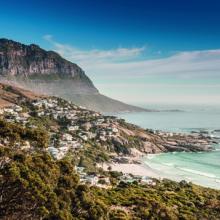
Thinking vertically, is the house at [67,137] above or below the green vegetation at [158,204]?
below

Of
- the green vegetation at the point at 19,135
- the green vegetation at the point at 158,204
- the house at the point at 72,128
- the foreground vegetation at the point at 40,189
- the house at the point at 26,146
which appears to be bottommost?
the house at the point at 72,128

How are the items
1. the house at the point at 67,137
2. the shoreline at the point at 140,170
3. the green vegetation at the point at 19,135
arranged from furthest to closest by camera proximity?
the house at the point at 67,137 → the shoreline at the point at 140,170 → the green vegetation at the point at 19,135

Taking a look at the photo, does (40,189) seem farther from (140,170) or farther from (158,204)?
(140,170)

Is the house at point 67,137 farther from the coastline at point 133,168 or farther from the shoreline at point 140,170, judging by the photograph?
the coastline at point 133,168

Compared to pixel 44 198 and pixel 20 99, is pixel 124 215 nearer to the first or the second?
pixel 44 198

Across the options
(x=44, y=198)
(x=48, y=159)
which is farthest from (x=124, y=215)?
(x=44, y=198)

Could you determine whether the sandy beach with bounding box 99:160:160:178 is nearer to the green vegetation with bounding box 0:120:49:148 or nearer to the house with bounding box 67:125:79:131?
the house with bounding box 67:125:79:131

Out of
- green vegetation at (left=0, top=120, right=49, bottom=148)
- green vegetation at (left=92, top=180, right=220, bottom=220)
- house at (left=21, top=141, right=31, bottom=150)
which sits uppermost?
green vegetation at (left=0, top=120, right=49, bottom=148)

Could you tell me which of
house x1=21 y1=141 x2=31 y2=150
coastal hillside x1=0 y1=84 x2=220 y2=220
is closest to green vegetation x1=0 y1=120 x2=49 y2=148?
coastal hillside x1=0 y1=84 x2=220 y2=220

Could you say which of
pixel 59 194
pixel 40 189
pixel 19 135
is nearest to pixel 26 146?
pixel 19 135

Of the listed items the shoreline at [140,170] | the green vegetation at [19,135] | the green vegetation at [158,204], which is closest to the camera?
the green vegetation at [19,135]

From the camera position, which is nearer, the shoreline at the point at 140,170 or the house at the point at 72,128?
the shoreline at the point at 140,170

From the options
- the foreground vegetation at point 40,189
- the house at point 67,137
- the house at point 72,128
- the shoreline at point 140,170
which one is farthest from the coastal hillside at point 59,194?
the house at point 72,128
